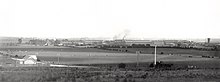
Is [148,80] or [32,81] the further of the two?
[148,80]

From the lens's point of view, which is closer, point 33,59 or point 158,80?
point 158,80

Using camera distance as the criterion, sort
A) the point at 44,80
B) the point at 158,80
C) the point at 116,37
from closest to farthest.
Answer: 1. the point at 44,80
2. the point at 158,80
3. the point at 116,37

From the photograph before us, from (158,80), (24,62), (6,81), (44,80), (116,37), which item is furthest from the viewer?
Answer: (116,37)

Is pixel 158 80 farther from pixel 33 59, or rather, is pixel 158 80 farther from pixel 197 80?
pixel 33 59

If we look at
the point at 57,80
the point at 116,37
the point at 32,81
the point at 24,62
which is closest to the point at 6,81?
the point at 32,81

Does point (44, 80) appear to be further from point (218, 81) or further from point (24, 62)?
point (24, 62)

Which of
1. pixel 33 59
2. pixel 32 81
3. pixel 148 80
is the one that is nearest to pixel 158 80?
pixel 148 80

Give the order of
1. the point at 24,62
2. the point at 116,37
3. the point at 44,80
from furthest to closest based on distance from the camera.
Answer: the point at 116,37, the point at 24,62, the point at 44,80
